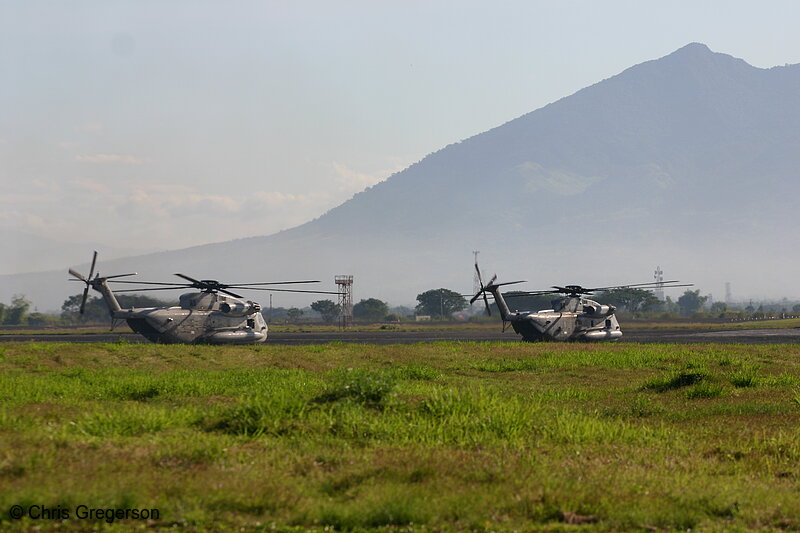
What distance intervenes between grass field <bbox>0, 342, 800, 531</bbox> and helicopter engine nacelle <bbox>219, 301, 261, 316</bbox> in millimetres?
25000

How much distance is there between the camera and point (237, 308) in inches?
2010

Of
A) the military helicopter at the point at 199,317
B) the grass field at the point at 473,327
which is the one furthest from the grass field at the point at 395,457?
the grass field at the point at 473,327

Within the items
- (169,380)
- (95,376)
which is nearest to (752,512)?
(169,380)

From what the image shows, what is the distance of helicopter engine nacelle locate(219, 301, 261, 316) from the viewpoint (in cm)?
5075

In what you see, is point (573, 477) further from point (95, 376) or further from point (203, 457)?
point (95, 376)

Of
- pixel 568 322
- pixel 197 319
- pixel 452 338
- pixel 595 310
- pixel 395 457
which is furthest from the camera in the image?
pixel 452 338

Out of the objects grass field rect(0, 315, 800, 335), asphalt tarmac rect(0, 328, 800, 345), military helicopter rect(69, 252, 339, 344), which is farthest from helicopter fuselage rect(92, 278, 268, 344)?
grass field rect(0, 315, 800, 335)

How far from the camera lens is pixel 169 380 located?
2503cm

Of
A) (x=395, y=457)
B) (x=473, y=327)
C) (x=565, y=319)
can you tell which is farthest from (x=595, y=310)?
(x=473, y=327)

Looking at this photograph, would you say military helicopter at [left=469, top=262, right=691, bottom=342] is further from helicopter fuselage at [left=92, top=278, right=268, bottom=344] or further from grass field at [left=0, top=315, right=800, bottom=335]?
grass field at [left=0, top=315, right=800, bottom=335]

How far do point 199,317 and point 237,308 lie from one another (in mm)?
2565

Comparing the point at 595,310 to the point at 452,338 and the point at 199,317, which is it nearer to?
the point at 452,338

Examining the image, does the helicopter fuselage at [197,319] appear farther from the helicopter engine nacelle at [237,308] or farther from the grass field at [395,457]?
the grass field at [395,457]

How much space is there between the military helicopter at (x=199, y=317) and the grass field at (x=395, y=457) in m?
22.8
